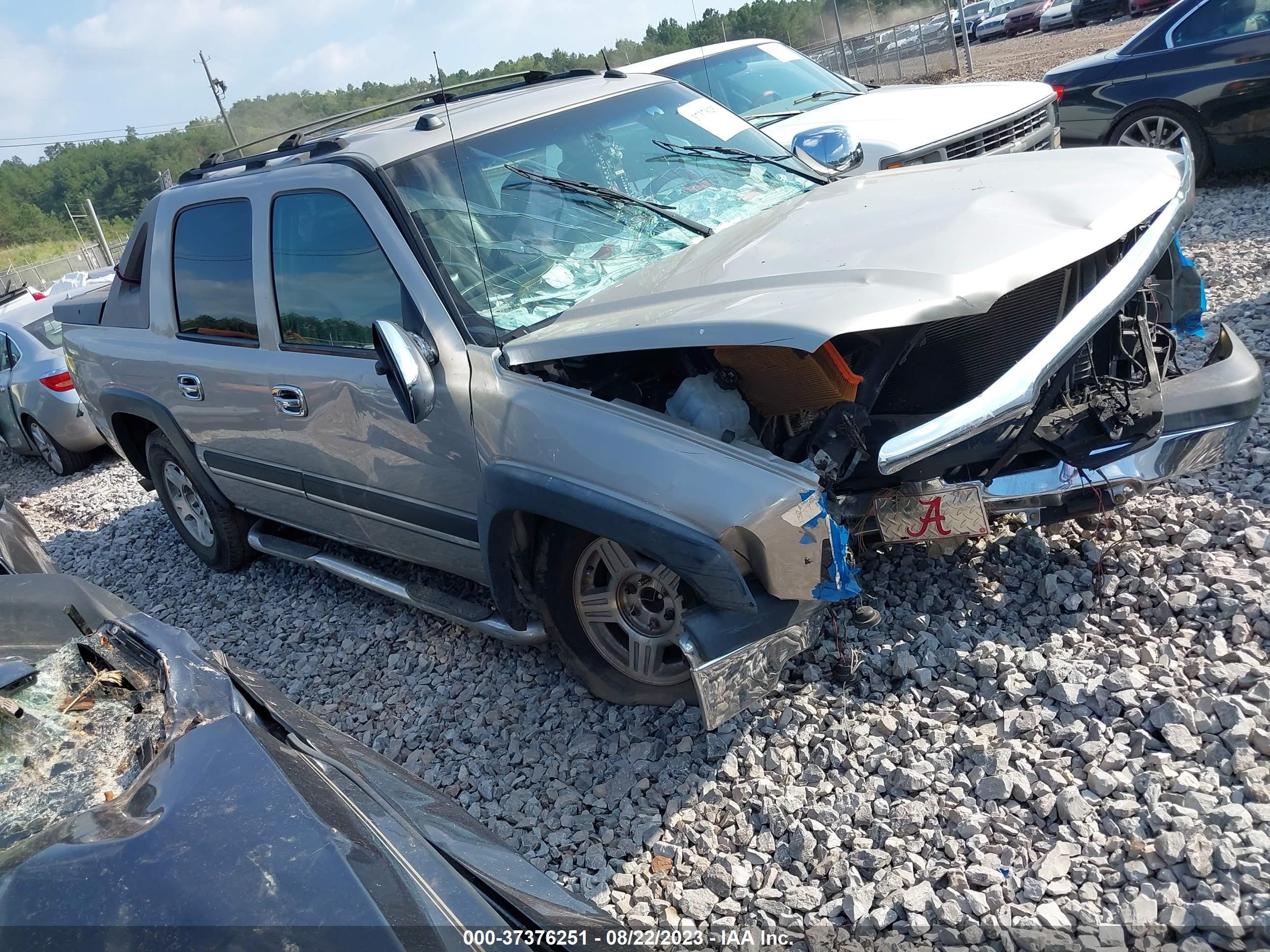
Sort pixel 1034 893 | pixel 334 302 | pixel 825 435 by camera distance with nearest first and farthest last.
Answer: pixel 1034 893 → pixel 825 435 → pixel 334 302

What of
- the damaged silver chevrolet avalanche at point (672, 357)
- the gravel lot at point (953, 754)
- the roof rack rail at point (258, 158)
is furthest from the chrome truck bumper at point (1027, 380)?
the roof rack rail at point (258, 158)

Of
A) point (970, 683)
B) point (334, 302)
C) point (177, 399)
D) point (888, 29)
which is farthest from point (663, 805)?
point (888, 29)

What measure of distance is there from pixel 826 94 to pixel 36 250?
43.1 meters

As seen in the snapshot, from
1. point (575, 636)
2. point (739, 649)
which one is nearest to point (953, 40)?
point (575, 636)

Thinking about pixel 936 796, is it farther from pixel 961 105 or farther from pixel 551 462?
pixel 961 105

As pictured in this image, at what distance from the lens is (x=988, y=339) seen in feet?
10.2

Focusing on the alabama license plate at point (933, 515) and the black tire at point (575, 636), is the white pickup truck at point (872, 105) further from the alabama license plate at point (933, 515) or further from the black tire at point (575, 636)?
the alabama license plate at point (933, 515)

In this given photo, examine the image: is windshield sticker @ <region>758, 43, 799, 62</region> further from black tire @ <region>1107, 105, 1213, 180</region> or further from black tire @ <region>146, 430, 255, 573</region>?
black tire @ <region>146, 430, 255, 573</region>

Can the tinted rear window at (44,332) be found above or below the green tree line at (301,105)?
below

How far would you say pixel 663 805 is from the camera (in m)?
2.95

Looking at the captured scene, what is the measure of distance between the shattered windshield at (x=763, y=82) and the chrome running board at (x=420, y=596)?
197 inches

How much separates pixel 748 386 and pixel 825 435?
0.94ft

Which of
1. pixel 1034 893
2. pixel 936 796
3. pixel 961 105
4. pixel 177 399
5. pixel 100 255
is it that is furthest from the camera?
pixel 100 255

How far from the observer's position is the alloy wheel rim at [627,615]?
3.16 metres
